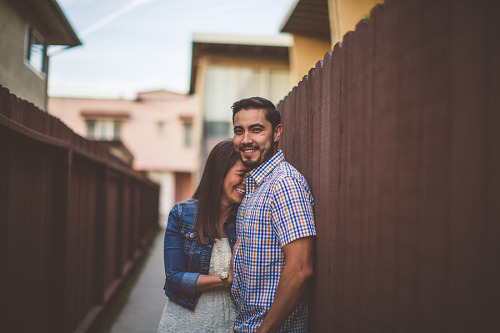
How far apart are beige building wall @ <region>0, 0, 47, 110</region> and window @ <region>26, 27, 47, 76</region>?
247 millimetres

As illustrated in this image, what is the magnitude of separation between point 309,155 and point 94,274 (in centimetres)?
430

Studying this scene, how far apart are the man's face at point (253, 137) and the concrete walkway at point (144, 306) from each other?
4.16 metres

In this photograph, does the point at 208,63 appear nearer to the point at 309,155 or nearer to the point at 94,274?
the point at 94,274

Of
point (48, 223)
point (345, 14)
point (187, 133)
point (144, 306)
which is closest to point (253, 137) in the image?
point (48, 223)

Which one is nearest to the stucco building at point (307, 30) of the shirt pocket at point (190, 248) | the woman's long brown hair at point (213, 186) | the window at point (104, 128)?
the woman's long brown hair at point (213, 186)

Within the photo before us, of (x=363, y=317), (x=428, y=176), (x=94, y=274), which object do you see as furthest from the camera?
(x=94, y=274)

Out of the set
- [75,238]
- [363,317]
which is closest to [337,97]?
[363,317]

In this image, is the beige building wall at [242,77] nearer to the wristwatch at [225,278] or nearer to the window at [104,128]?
the wristwatch at [225,278]

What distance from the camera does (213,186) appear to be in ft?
8.97

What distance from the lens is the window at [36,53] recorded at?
9133mm

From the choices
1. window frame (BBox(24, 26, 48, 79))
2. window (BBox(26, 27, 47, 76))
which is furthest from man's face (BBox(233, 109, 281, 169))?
window (BBox(26, 27, 47, 76))

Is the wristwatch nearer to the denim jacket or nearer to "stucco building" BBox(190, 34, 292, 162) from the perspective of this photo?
the denim jacket

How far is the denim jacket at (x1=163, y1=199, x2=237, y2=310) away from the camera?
97.5 inches

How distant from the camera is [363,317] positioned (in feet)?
5.44
